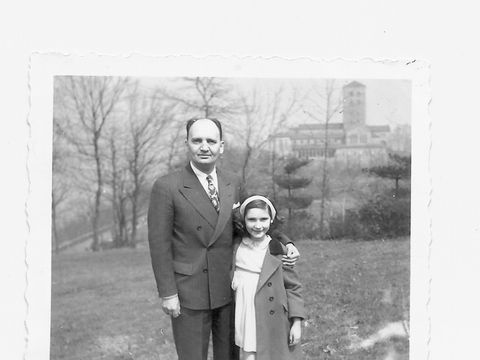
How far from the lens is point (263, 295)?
3.33 meters

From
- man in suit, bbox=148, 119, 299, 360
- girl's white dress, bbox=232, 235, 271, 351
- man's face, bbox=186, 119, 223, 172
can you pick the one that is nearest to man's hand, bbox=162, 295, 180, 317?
man in suit, bbox=148, 119, 299, 360

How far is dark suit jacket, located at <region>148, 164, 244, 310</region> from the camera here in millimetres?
3422

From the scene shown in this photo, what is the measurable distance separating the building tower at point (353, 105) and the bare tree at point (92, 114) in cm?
145

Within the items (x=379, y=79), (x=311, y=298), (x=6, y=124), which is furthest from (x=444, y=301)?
(x=6, y=124)

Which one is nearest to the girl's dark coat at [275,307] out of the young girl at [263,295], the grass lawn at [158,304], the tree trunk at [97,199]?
the young girl at [263,295]

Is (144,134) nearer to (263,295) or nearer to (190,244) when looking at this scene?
(190,244)

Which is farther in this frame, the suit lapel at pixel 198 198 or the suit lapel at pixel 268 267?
the suit lapel at pixel 198 198

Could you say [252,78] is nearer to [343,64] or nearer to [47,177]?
[343,64]

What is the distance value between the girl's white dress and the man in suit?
9cm

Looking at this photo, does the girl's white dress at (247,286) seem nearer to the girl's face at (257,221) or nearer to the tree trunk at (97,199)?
the girl's face at (257,221)

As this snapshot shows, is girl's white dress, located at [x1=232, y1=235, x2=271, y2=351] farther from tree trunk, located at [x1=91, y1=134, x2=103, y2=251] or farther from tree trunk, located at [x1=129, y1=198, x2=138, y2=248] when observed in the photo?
tree trunk, located at [x1=91, y1=134, x2=103, y2=251]

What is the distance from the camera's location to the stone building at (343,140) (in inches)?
163

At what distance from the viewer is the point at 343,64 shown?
12.3ft

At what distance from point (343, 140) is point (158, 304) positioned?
1.81 metres
